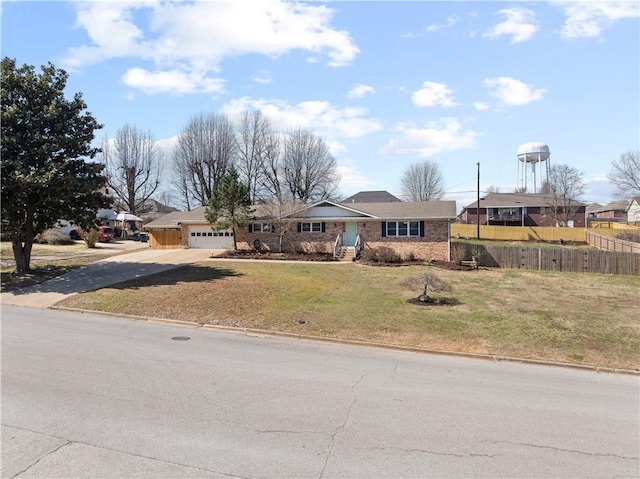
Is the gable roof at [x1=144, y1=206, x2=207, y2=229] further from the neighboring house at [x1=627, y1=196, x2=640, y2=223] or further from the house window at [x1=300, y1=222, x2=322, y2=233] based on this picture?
the neighboring house at [x1=627, y1=196, x2=640, y2=223]

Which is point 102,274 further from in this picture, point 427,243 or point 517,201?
point 517,201

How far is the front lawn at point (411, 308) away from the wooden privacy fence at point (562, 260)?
2.85 metres

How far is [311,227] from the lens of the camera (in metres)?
32.1

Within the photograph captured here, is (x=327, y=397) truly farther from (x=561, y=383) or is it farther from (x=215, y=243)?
(x=215, y=243)

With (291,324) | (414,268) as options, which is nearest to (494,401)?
(291,324)

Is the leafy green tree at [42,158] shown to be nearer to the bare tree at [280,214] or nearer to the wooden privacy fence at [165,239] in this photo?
the bare tree at [280,214]

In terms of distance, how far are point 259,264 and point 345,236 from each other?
8.08m

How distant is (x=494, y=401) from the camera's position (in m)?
6.77

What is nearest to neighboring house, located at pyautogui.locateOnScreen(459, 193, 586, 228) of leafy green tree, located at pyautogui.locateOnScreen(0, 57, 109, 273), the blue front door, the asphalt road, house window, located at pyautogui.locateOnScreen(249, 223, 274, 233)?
the blue front door

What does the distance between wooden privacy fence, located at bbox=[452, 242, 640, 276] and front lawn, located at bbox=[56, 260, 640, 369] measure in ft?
9.36

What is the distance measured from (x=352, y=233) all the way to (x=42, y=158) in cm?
1980

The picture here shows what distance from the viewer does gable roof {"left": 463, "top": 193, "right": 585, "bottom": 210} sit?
57356mm

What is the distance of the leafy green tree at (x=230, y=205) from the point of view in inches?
1197

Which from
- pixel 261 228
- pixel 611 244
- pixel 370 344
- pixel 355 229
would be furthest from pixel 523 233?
pixel 370 344
